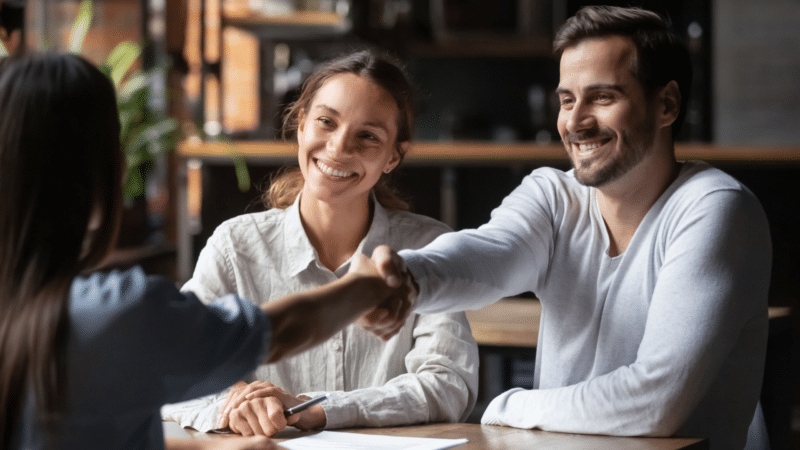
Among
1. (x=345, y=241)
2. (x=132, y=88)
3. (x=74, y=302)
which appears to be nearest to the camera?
(x=74, y=302)

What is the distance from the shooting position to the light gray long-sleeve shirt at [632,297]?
122cm

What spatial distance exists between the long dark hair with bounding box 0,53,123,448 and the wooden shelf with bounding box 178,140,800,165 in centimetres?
239

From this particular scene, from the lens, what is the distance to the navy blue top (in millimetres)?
728

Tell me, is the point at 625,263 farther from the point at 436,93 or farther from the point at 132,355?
the point at 436,93

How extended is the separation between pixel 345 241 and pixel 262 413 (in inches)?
20.8

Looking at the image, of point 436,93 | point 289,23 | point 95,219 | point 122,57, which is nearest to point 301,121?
point 122,57

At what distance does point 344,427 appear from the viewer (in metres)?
1.27

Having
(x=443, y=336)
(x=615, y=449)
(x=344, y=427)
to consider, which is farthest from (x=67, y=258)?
(x=443, y=336)

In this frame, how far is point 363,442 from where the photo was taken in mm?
1144

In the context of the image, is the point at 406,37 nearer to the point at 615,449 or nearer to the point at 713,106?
the point at 713,106

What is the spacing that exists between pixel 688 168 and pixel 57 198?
1.08 metres

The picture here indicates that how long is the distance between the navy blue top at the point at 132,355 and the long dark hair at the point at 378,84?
91 cm

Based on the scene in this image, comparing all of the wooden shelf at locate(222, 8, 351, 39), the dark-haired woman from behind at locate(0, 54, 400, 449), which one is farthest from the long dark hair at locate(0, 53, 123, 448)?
the wooden shelf at locate(222, 8, 351, 39)

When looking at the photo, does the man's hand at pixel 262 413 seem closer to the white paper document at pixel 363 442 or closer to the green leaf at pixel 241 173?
the white paper document at pixel 363 442
